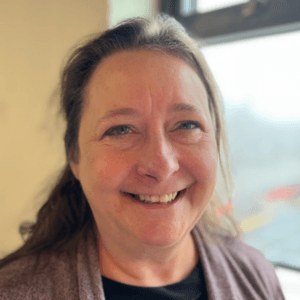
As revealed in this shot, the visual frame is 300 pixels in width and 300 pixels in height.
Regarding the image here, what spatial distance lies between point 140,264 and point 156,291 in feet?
0.31

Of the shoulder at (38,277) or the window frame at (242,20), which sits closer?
the shoulder at (38,277)

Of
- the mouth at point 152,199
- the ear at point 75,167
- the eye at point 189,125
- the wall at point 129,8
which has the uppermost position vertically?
the wall at point 129,8

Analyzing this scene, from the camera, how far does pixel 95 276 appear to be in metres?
0.89

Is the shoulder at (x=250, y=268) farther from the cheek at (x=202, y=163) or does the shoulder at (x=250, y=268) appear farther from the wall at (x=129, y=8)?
the wall at (x=129, y=8)

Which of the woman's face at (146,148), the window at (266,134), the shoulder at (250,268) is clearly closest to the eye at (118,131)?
the woman's face at (146,148)

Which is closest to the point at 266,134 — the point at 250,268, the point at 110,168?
the point at 250,268

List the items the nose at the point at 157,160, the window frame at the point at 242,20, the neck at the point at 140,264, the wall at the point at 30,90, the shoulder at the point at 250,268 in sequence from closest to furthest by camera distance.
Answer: the nose at the point at 157,160 → the neck at the point at 140,264 → the shoulder at the point at 250,268 → the window frame at the point at 242,20 → the wall at the point at 30,90

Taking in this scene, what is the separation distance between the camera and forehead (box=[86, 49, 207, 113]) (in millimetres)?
850

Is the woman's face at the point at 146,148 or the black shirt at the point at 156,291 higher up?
the woman's face at the point at 146,148

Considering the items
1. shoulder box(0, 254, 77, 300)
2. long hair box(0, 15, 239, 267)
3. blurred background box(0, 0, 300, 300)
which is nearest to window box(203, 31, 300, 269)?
blurred background box(0, 0, 300, 300)

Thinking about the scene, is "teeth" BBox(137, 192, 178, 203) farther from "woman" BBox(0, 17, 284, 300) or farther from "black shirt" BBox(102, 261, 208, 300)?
"black shirt" BBox(102, 261, 208, 300)

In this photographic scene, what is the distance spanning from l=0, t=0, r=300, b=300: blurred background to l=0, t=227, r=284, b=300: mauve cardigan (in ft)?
1.47

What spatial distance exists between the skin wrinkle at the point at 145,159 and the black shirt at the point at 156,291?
22 mm

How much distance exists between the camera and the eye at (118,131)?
0.89 meters
